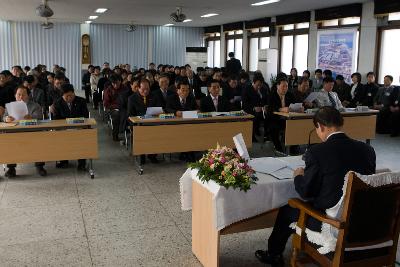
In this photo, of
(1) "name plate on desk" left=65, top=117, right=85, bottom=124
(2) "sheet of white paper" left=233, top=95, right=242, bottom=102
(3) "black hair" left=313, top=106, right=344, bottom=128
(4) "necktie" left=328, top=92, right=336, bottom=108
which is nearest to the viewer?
(3) "black hair" left=313, top=106, right=344, bottom=128

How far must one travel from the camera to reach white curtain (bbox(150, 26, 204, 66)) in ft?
63.7

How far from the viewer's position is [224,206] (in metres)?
2.93

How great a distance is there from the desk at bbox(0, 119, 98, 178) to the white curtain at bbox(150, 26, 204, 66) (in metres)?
14.2

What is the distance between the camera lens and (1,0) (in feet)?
34.3

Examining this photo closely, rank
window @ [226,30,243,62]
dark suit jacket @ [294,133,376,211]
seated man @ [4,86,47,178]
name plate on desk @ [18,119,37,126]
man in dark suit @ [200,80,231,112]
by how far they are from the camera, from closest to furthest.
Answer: dark suit jacket @ [294,133,376,211] → name plate on desk @ [18,119,37,126] → seated man @ [4,86,47,178] → man in dark suit @ [200,80,231,112] → window @ [226,30,243,62]

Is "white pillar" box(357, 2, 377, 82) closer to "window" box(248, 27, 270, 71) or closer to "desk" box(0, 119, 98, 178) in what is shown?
"window" box(248, 27, 270, 71)

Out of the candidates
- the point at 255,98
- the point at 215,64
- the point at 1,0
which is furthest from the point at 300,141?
the point at 215,64

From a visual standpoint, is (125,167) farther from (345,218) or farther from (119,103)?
(345,218)

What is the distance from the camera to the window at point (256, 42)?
15.0m

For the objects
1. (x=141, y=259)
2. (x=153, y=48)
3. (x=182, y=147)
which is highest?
(x=153, y=48)

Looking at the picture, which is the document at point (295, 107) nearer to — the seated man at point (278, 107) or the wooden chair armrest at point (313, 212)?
the seated man at point (278, 107)

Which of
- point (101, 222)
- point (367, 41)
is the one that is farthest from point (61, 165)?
point (367, 41)

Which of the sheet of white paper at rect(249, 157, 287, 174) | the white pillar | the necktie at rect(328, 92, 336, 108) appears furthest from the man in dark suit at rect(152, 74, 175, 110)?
the white pillar

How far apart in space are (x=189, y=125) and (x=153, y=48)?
13.9 metres
